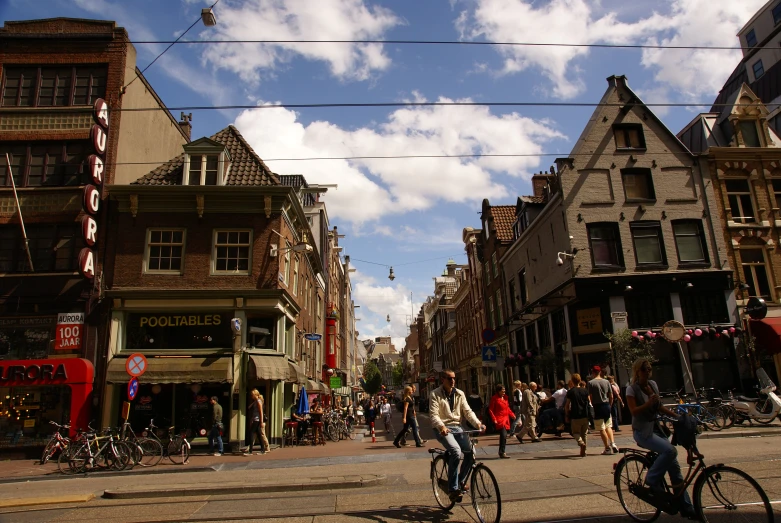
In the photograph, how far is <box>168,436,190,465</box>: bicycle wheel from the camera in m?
15.0

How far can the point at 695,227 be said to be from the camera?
23625mm

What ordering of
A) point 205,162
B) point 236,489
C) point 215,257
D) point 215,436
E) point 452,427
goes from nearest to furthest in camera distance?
1. point 452,427
2. point 236,489
3. point 215,436
4. point 215,257
5. point 205,162

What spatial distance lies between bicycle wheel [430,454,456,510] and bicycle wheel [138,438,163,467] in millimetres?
10102

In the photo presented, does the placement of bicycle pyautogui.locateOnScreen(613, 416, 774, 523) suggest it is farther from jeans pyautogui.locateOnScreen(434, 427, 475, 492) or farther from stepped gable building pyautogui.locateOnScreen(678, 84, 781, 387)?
stepped gable building pyautogui.locateOnScreen(678, 84, 781, 387)

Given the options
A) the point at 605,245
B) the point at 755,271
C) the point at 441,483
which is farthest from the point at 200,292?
the point at 755,271

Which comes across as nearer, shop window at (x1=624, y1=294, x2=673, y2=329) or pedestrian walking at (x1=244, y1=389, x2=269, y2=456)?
pedestrian walking at (x1=244, y1=389, x2=269, y2=456)

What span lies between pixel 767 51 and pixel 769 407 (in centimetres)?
3850

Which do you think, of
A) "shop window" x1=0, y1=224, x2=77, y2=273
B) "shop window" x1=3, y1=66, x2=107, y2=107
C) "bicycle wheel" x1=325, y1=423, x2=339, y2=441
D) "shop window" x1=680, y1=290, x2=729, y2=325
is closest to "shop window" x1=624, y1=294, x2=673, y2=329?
"shop window" x1=680, y1=290, x2=729, y2=325

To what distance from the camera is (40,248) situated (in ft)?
65.7

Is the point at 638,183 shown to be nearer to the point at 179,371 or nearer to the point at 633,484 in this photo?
the point at 179,371

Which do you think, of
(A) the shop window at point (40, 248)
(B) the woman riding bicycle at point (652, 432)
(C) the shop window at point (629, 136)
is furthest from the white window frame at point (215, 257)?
(C) the shop window at point (629, 136)

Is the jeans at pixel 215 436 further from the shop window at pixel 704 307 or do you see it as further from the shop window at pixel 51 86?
the shop window at pixel 704 307

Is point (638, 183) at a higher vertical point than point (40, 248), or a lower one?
higher

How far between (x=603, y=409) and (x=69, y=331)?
58.0 feet
